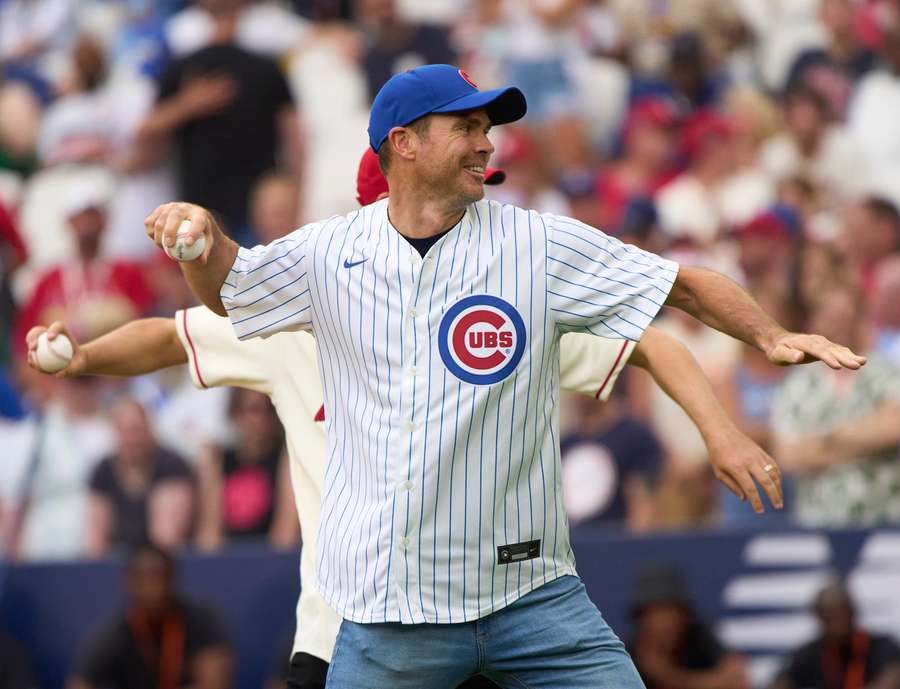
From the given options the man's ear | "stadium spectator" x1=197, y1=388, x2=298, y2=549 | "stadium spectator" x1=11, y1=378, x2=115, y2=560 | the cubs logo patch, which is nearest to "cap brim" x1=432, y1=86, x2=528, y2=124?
the man's ear

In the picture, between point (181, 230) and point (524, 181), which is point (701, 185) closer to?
point (524, 181)

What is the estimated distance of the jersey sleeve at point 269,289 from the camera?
14.2 ft

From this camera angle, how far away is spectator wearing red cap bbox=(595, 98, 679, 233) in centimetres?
1118

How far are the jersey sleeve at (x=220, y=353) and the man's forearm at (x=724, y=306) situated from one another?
135 cm

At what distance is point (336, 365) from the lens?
442 cm

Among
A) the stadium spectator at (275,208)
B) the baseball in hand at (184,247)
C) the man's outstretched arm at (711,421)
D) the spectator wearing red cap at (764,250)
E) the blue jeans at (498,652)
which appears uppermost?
the stadium spectator at (275,208)

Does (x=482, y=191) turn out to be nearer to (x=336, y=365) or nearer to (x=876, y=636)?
(x=336, y=365)

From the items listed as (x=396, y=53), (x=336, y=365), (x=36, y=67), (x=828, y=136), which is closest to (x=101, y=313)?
(x=396, y=53)

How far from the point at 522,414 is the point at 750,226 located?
19.4 ft

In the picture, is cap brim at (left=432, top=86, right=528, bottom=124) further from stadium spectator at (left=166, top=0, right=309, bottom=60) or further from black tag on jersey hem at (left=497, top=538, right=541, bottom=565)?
stadium spectator at (left=166, top=0, right=309, bottom=60)

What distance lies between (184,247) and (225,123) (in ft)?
23.2

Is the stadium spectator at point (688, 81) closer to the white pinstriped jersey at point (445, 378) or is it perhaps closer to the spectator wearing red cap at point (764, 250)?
the spectator wearing red cap at point (764, 250)

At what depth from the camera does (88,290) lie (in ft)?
34.4

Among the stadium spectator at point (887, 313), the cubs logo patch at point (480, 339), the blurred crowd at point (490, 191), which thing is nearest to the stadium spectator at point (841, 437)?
the blurred crowd at point (490, 191)
